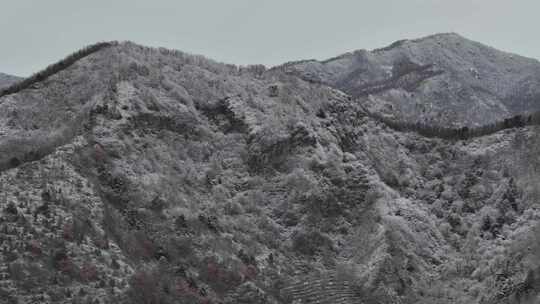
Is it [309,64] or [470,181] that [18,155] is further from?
[309,64]

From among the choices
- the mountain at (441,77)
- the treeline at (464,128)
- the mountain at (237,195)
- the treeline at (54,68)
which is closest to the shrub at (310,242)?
the mountain at (237,195)

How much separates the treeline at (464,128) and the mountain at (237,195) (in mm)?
509

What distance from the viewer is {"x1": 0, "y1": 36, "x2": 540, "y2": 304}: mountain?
25.9 m

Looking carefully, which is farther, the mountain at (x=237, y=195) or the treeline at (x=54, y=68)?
the treeline at (x=54, y=68)

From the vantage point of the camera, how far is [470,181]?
4156 centimetres

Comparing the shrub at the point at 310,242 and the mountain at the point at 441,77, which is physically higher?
the mountain at the point at 441,77

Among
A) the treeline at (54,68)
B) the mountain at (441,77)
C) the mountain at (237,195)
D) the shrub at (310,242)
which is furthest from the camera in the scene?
the mountain at (441,77)

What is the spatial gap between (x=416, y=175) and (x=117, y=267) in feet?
88.6

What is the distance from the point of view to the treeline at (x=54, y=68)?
4375cm

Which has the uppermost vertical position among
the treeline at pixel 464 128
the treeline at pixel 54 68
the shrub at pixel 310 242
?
the treeline at pixel 54 68

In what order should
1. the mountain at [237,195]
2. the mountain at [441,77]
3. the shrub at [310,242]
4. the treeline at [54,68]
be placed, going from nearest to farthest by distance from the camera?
the mountain at [237,195] → the shrub at [310,242] → the treeline at [54,68] → the mountain at [441,77]

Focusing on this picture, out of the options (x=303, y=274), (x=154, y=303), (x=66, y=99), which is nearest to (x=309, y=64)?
(x=66, y=99)

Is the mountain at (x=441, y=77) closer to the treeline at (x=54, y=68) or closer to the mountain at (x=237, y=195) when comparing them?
the mountain at (x=237, y=195)

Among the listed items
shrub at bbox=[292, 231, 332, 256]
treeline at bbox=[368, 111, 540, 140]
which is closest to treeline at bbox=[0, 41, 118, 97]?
shrub at bbox=[292, 231, 332, 256]
